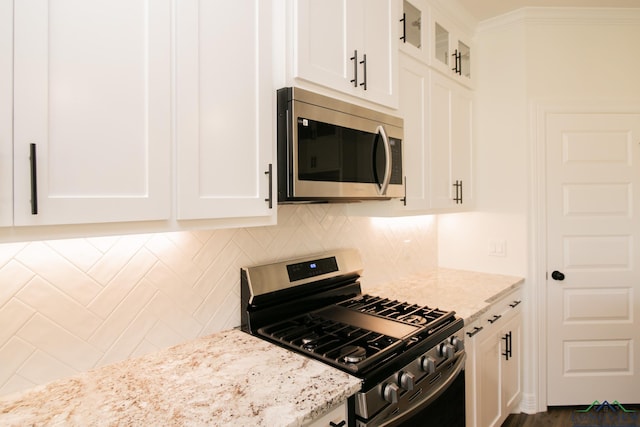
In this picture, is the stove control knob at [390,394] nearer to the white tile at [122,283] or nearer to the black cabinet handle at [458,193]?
the white tile at [122,283]

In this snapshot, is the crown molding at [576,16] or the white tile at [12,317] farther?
the crown molding at [576,16]

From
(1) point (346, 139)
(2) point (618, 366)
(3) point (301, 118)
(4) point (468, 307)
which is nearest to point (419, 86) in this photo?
(1) point (346, 139)

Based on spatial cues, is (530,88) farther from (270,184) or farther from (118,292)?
(118,292)

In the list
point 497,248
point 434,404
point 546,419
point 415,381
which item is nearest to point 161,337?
point 415,381

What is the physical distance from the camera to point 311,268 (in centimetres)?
186

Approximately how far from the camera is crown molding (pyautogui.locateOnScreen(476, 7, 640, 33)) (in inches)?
99.0

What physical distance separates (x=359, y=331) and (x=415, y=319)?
1.00 ft

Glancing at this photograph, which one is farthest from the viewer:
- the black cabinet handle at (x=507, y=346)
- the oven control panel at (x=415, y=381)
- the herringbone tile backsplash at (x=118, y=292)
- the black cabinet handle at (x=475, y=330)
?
the black cabinet handle at (x=507, y=346)

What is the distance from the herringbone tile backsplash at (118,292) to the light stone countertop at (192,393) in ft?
0.21

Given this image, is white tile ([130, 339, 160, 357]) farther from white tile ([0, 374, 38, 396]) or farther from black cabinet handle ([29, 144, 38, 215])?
black cabinet handle ([29, 144, 38, 215])

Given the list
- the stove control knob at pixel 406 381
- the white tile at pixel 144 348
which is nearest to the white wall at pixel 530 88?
the stove control knob at pixel 406 381

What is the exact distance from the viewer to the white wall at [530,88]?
254 centimetres

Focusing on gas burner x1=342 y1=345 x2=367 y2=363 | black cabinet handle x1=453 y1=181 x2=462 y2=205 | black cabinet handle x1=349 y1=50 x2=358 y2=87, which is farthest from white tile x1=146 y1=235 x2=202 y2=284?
black cabinet handle x1=453 y1=181 x2=462 y2=205

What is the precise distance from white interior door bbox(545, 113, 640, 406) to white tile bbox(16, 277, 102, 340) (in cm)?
269
